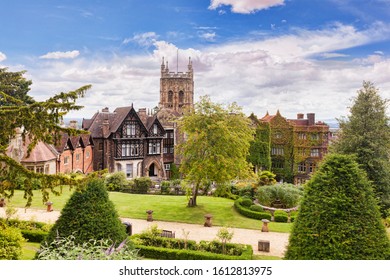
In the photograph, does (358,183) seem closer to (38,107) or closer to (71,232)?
(71,232)

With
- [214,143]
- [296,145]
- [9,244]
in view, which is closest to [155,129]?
[214,143]

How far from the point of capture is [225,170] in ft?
62.2

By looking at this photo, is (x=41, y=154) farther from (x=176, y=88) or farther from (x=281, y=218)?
(x=281, y=218)

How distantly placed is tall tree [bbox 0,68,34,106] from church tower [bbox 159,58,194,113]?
411 centimetres

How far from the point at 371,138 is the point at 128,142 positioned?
1474 centimetres

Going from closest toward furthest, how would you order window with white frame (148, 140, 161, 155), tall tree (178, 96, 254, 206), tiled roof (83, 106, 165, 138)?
tiled roof (83, 106, 165, 138) → tall tree (178, 96, 254, 206) → window with white frame (148, 140, 161, 155)

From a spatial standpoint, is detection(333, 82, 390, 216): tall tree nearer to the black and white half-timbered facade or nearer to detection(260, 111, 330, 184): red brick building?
the black and white half-timbered facade

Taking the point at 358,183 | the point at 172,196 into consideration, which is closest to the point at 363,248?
the point at 358,183

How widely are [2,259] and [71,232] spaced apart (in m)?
1.69

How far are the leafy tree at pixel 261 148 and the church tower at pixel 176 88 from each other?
1941 cm

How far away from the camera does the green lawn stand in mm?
18422

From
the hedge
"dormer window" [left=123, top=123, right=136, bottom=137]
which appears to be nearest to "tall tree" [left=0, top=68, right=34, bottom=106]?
the hedge
